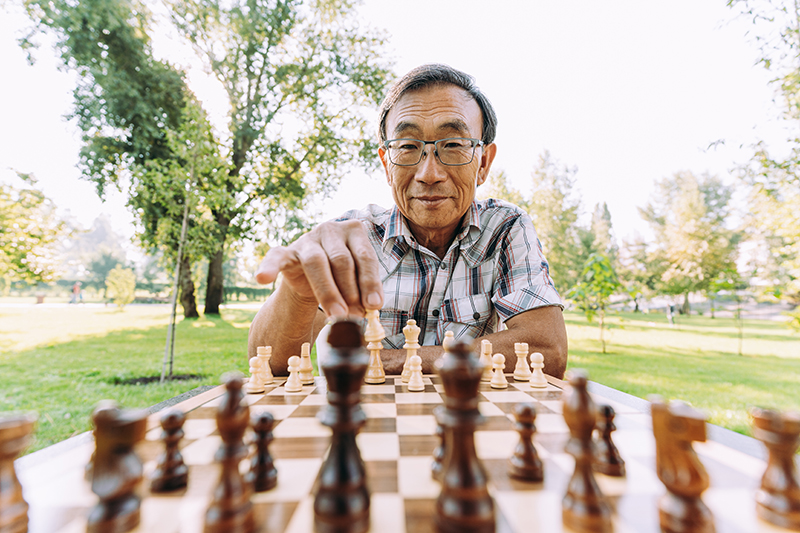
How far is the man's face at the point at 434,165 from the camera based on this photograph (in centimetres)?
226

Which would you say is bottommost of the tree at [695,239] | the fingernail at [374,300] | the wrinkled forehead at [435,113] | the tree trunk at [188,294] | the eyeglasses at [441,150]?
the tree trunk at [188,294]

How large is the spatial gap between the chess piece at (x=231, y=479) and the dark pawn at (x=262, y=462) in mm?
85

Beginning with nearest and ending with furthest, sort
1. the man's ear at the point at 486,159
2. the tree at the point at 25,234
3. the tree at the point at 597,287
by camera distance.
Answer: the man's ear at the point at 486,159 < the tree at the point at 25,234 < the tree at the point at 597,287

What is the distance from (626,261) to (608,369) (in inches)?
1245

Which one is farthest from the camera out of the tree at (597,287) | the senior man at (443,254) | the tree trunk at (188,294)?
the tree trunk at (188,294)

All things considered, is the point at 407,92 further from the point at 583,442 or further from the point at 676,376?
the point at 676,376

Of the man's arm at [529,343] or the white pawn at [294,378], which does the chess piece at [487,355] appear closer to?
the man's arm at [529,343]

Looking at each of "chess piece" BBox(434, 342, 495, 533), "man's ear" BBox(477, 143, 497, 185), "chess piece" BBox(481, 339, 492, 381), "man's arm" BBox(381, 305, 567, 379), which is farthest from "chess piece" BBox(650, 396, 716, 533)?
"man's ear" BBox(477, 143, 497, 185)

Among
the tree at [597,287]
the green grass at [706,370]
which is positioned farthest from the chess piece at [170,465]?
the tree at [597,287]

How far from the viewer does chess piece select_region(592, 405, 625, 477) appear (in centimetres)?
84

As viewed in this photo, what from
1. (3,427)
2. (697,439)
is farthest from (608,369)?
(3,427)

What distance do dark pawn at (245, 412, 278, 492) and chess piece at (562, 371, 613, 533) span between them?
22.6 inches

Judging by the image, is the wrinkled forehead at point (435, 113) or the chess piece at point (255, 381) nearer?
the chess piece at point (255, 381)

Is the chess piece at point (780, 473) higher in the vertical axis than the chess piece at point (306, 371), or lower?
higher
